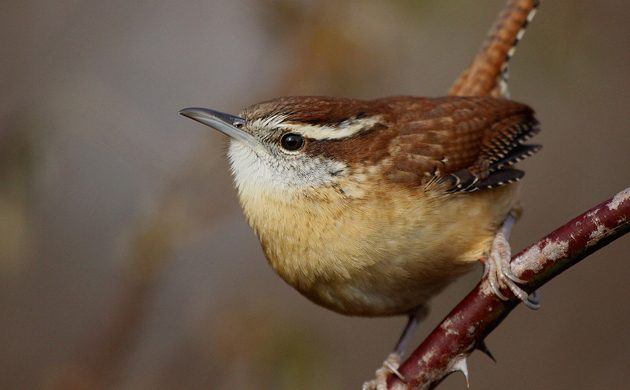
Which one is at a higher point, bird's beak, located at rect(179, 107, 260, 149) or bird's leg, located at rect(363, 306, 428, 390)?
bird's beak, located at rect(179, 107, 260, 149)

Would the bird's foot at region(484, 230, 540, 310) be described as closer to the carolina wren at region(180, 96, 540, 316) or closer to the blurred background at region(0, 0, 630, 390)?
the carolina wren at region(180, 96, 540, 316)

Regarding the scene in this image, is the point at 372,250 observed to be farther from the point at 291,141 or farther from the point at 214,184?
the point at 214,184

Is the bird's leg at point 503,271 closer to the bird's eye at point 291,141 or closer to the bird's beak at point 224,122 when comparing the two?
the bird's eye at point 291,141

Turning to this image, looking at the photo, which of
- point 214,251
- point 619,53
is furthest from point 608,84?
point 214,251

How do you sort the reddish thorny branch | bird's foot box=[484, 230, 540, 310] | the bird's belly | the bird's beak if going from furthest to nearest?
the bird's beak → the bird's belly → bird's foot box=[484, 230, 540, 310] → the reddish thorny branch

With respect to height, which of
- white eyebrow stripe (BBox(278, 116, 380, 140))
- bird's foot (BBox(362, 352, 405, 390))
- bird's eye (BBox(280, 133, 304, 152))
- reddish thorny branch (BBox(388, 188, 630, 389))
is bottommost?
bird's foot (BBox(362, 352, 405, 390))

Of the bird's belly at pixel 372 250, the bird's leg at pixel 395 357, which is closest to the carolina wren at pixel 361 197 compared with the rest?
the bird's belly at pixel 372 250

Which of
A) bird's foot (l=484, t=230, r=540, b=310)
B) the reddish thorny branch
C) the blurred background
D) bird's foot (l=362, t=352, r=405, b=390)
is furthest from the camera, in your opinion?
the blurred background

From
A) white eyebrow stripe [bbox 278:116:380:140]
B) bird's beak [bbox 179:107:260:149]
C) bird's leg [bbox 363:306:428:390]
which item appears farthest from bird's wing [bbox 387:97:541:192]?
bird's leg [bbox 363:306:428:390]
